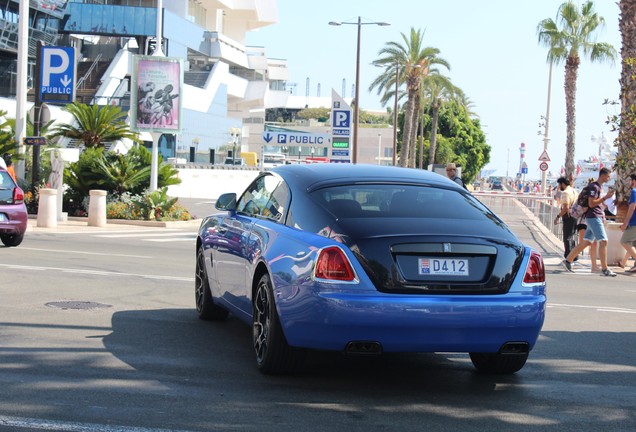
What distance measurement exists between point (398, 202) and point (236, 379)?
1.78 meters

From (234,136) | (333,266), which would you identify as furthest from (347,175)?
(234,136)

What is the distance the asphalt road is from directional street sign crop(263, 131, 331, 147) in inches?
1329

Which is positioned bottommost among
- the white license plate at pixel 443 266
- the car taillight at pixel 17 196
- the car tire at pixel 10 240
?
the car tire at pixel 10 240

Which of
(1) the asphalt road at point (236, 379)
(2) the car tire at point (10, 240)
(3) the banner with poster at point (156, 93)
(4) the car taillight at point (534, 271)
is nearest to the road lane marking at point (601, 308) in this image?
(1) the asphalt road at point (236, 379)

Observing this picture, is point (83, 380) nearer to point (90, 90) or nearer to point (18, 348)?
point (18, 348)

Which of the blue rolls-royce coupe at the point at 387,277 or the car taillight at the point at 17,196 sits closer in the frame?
the blue rolls-royce coupe at the point at 387,277

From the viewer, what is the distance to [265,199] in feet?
28.2

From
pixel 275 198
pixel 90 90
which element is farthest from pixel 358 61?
pixel 275 198

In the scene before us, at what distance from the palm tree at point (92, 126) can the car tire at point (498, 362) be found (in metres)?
24.3

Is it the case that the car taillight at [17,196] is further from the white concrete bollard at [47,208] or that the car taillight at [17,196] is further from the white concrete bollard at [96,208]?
the white concrete bollard at [96,208]

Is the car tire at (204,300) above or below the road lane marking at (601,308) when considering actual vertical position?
above

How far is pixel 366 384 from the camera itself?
7387 millimetres

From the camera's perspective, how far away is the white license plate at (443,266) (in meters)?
6.93

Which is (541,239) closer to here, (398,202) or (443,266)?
(398,202)
